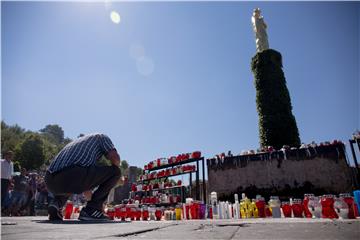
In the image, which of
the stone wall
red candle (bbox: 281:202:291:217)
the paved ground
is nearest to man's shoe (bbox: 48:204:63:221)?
the paved ground

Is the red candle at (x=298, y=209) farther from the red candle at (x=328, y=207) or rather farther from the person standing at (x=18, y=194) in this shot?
the person standing at (x=18, y=194)

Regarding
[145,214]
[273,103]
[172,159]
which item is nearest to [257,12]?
[273,103]

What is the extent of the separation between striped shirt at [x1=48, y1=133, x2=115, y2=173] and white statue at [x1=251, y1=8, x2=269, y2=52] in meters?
18.1

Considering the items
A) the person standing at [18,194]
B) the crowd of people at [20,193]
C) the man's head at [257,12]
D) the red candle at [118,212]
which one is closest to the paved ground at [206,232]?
the red candle at [118,212]

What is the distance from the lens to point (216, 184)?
12.3 m

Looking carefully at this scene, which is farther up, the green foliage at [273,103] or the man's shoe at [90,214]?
the green foliage at [273,103]

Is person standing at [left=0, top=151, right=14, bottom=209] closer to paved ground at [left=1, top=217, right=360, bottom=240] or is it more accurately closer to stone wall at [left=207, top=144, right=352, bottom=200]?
paved ground at [left=1, top=217, right=360, bottom=240]

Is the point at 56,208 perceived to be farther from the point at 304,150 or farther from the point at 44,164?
the point at 44,164

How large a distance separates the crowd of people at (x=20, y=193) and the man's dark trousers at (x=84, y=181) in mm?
5097

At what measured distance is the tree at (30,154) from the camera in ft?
144

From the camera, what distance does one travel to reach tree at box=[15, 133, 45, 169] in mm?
43750

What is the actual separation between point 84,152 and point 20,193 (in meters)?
8.18

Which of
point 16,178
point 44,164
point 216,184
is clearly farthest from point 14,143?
point 216,184

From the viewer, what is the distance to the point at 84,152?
4113 millimetres
